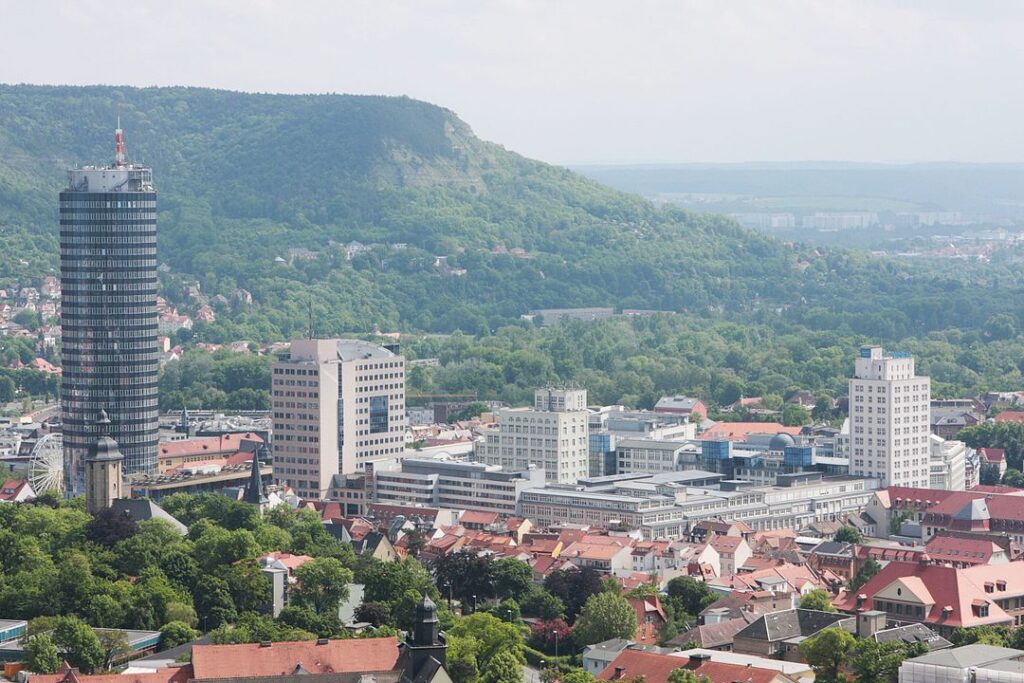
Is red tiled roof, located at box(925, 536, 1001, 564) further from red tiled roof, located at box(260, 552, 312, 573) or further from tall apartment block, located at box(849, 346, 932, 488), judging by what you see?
red tiled roof, located at box(260, 552, 312, 573)

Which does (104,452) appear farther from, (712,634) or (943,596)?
(943,596)

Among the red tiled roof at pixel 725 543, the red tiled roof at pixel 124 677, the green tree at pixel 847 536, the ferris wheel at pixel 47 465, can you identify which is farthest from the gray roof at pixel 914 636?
the ferris wheel at pixel 47 465

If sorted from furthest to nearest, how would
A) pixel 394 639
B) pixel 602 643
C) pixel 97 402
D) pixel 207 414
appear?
pixel 207 414 → pixel 97 402 → pixel 602 643 → pixel 394 639

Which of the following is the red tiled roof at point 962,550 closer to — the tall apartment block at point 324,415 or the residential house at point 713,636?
the residential house at point 713,636

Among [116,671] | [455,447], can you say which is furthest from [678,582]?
[455,447]

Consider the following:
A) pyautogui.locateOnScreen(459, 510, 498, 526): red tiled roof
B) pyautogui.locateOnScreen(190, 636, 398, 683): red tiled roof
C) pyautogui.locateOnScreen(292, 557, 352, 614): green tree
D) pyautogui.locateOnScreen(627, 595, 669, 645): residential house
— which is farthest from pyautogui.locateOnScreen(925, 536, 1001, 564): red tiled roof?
pyautogui.locateOnScreen(190, 636, 398, 683): red tiled roof

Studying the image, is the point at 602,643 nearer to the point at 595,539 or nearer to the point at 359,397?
the point at 595,539
